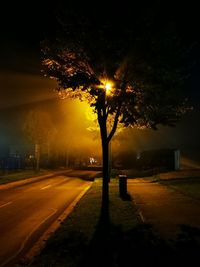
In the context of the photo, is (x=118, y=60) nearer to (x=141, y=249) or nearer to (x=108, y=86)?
(x=108, y=86)

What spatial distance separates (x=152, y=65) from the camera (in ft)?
46.8

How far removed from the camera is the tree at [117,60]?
14008mm

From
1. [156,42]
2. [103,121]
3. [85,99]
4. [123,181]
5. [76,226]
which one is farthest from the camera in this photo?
[123,181]

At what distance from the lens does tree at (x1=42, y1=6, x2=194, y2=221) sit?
14.0 m

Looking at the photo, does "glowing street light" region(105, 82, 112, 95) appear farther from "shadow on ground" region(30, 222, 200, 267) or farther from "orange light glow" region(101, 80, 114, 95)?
"shadow on ground" region(30, 222, 200, 267)

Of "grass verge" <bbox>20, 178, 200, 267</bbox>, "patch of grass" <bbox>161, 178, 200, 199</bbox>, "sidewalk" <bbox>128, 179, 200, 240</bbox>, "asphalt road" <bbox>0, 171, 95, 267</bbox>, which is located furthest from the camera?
"patch of grass" <bbox>161, 178, 200, 199</bbox>

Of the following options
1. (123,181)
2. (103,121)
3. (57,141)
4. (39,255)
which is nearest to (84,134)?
(57,141)

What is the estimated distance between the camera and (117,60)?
14.2 meters

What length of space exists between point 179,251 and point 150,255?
0.71m

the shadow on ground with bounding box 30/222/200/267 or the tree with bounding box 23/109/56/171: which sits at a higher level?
the tree with bounding box 23/109/56/171

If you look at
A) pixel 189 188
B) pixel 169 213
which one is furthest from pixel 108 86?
pixel 189 188

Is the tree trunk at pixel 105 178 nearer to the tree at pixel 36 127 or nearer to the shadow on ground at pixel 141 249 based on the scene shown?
the shadow on ground at pixel 141 249

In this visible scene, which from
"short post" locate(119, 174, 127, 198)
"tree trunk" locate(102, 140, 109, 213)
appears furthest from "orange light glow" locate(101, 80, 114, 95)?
"short post" locate(119, 174, 127, 198)

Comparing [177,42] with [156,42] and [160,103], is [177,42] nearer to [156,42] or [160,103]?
[156,42]
